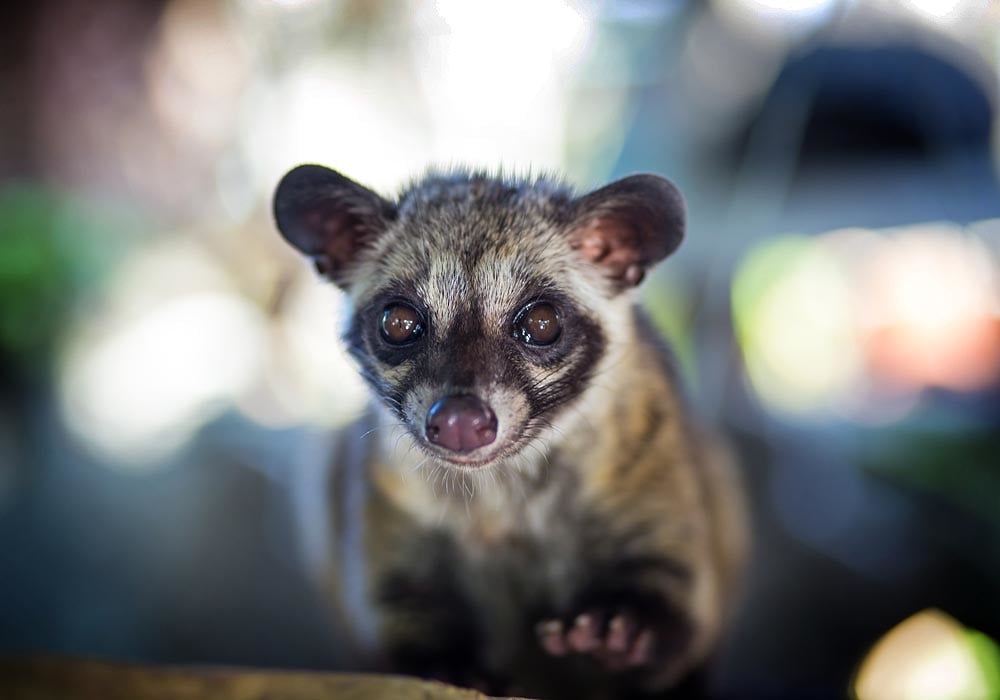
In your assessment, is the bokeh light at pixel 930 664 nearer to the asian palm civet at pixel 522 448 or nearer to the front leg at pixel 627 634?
the asian palm civet at pixel 522 448

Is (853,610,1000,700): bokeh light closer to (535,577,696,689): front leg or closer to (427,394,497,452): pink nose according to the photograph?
(535,577,696,689): front leg

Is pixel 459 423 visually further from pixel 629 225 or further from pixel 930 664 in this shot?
pixel 930 664

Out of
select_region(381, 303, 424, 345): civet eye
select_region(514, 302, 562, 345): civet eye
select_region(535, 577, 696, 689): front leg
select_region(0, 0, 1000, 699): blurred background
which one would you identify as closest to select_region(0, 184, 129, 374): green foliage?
select_region(0, 0, 1000, 699): blurred background

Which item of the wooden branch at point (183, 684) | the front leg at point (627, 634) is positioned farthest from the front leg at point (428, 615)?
the wooden branch at point (183, 684)

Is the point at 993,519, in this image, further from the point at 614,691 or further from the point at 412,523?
the point at 412,523

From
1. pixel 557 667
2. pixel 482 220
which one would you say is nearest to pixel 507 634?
pixel 557 667

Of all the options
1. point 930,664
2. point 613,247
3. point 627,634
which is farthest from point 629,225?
point 930,664
